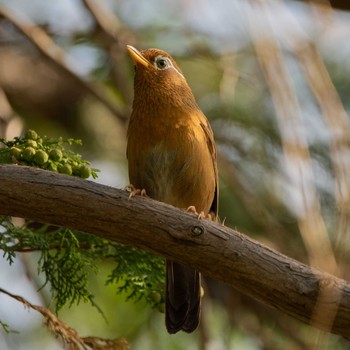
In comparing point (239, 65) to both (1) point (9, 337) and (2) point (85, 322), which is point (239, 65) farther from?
(1) point (9, 337)

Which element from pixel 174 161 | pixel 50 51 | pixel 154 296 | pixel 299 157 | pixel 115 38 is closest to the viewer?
pixel 299 157

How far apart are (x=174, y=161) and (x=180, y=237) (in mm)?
1072

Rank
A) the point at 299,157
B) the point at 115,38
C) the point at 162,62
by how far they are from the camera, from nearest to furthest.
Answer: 1. the point at 299,157
2. the point at 162,62
3. the point at 115,38

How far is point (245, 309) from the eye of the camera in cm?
632

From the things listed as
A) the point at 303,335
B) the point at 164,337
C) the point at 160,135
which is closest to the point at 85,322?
the point at 164,337

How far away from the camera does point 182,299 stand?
5.14 metres

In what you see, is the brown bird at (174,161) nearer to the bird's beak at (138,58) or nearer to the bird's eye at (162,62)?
the bird's beak at (138,58)

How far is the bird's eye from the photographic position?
546cm

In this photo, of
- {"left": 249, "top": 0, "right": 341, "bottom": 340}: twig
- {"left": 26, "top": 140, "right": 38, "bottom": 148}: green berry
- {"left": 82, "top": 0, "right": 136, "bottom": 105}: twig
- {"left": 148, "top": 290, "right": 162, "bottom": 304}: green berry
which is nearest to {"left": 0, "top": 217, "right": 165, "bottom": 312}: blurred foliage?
{"left": 148, "top": 290, "right": 162, "bottom": 304}: green berry

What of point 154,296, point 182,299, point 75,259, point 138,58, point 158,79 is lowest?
point 182,299

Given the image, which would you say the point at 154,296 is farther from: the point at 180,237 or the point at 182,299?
the point at 180,237

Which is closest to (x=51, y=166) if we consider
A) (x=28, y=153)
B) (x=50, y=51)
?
(x=28, y=153)

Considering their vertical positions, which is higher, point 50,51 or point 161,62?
point 161,62

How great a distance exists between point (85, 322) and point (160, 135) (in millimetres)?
2126
